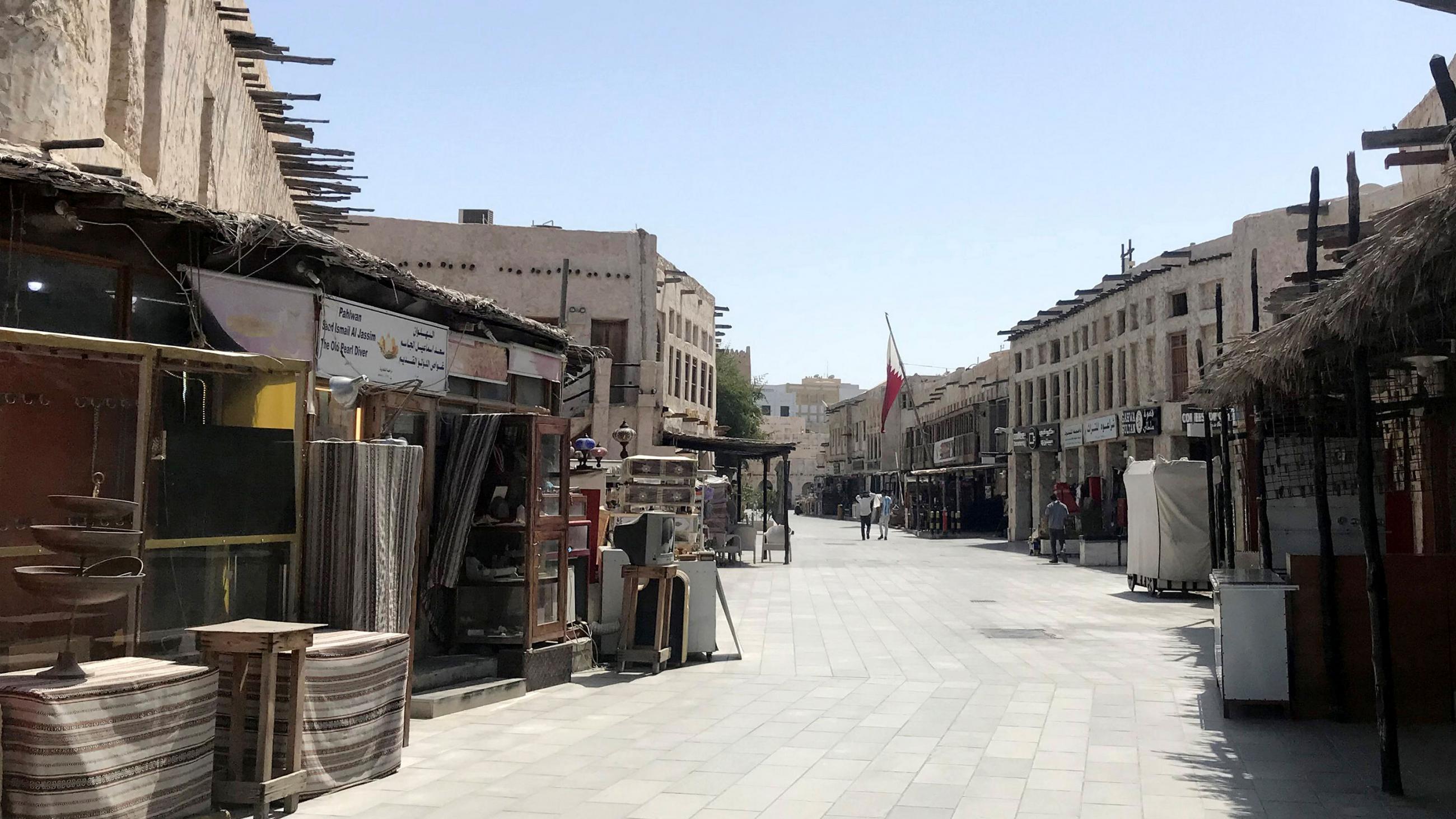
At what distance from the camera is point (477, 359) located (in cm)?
994

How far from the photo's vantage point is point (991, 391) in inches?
1844

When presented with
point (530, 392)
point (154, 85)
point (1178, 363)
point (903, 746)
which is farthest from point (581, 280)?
point (903, 746)

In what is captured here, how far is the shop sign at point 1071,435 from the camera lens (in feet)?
117

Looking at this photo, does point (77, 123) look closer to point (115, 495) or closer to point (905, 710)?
point (115, 495)

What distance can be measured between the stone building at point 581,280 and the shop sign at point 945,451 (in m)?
22.8

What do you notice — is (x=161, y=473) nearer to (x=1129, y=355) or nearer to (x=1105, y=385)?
(x=1129, y=355)

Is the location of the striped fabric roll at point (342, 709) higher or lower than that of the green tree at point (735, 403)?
lower

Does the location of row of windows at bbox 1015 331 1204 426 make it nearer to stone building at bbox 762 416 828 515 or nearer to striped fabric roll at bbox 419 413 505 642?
striped fabric roll at bbox 419 413 505 642

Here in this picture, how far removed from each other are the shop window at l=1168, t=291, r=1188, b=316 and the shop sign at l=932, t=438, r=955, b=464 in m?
21.0

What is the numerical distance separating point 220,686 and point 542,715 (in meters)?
3.05

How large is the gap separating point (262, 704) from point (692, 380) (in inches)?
1352

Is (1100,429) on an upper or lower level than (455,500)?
upper

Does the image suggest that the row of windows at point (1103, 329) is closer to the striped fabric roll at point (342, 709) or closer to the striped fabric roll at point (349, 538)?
the striped fabric roll at point (349, 538)

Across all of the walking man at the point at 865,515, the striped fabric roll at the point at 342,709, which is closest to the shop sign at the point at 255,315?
the striped fabric roll at the point at 342,709
